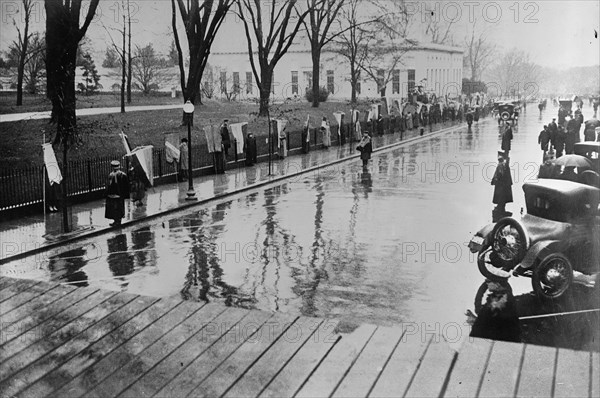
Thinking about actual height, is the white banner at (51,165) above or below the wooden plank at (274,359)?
above

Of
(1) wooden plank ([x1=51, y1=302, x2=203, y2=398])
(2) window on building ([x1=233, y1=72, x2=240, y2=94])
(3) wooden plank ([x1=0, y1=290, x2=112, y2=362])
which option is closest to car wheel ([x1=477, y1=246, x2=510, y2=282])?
(1) wooden plank ([x1=51, y1=302, x2=203, y2=398])

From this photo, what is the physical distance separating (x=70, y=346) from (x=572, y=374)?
17.7 ft

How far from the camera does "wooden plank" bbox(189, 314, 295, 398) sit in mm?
6281

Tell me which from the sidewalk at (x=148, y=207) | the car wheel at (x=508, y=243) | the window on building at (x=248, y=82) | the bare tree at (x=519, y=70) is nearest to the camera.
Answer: the car wheel at (x=508, y=243)

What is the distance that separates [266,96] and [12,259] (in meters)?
24.2

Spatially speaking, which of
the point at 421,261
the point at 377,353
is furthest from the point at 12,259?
the point at 377,353

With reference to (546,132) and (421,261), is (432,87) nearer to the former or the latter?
(546,132)

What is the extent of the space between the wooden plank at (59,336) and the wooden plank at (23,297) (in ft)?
3.86

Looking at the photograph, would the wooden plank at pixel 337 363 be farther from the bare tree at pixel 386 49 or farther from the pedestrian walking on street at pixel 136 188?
the bare tree at pixel 386 49

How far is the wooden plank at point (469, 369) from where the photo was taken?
238 inches

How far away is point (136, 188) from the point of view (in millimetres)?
18281

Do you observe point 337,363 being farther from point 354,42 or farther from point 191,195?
point 354,42

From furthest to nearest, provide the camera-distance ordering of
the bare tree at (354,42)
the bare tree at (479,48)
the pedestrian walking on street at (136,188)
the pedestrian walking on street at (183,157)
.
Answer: the bare tree at (354,42) < the bare tree at (479,48) < the pedestrian walking on street at (183,157) < the pedestrian walking on street at (136,188)

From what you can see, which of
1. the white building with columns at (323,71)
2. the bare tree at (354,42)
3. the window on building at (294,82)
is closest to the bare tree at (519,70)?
the bare tree at (354,42)
